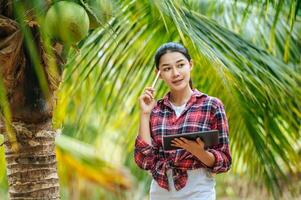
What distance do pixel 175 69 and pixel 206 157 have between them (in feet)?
1.03

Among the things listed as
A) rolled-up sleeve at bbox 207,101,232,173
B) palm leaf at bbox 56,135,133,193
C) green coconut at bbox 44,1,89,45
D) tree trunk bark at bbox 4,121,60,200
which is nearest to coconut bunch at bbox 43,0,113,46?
green coconut at bbox 44,1,89,45

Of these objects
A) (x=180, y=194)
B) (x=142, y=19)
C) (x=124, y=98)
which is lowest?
(x=180, y=194)

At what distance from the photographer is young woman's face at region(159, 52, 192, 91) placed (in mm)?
2316

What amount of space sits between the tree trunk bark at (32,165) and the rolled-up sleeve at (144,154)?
45 centimetres

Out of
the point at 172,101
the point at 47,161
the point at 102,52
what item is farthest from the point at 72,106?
the point at 172,101

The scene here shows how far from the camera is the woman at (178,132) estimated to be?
7.36ft

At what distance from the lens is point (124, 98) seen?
12.2ft

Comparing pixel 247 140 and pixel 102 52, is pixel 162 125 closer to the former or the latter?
pixel 102 52

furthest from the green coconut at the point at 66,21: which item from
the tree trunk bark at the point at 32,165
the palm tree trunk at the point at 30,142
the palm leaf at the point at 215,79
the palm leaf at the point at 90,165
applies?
the palm leaf at the point at 90,165

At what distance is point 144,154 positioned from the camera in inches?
89.8

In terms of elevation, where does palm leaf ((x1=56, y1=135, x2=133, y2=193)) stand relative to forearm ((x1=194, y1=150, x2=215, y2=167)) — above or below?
above

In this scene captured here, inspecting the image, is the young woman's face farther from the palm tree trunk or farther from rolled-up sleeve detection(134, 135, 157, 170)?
the palm tree trunk

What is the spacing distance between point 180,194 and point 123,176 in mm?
4680

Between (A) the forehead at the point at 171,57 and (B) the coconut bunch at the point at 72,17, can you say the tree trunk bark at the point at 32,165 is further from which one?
(B) the coconut bunch at the point at 72,17
